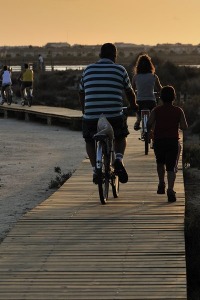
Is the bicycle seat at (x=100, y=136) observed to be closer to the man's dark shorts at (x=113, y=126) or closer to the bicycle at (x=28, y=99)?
the man's dark shorts at (x=113, y=126)

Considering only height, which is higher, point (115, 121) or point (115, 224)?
point (115, 121)

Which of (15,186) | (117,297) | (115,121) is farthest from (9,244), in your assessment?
(15,186)

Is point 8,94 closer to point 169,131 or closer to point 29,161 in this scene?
point 29,161

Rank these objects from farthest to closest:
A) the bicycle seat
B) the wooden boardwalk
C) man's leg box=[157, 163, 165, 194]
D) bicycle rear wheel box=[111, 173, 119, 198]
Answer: man's leg box=[157, 163, 165, 194]
bicycle rear wheel box=[111, 173, 119, 198]
the bicycle seat
the wooden boardwalk

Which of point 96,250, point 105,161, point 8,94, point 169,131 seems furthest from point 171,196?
point 8,94

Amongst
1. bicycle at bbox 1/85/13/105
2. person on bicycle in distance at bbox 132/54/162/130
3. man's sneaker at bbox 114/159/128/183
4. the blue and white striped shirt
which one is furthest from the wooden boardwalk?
bicycle at bbox 1/85/13/105

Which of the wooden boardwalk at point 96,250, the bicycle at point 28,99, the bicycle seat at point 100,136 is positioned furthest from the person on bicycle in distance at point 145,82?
the bicycle at point 28,99

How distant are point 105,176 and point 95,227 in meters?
1.52

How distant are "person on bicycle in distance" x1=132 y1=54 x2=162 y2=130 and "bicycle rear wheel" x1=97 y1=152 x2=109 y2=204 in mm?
4849

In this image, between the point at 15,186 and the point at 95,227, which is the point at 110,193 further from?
the point at 15,186

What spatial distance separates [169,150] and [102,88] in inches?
41.1

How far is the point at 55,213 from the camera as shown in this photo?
1020 cm

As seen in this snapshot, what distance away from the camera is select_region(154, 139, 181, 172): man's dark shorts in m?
11.0

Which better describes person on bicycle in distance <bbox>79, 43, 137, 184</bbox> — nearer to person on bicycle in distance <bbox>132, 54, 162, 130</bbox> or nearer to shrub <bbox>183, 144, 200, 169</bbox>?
person on bicycle in distance <bbox>132, 54, 162, 130</bbox>
